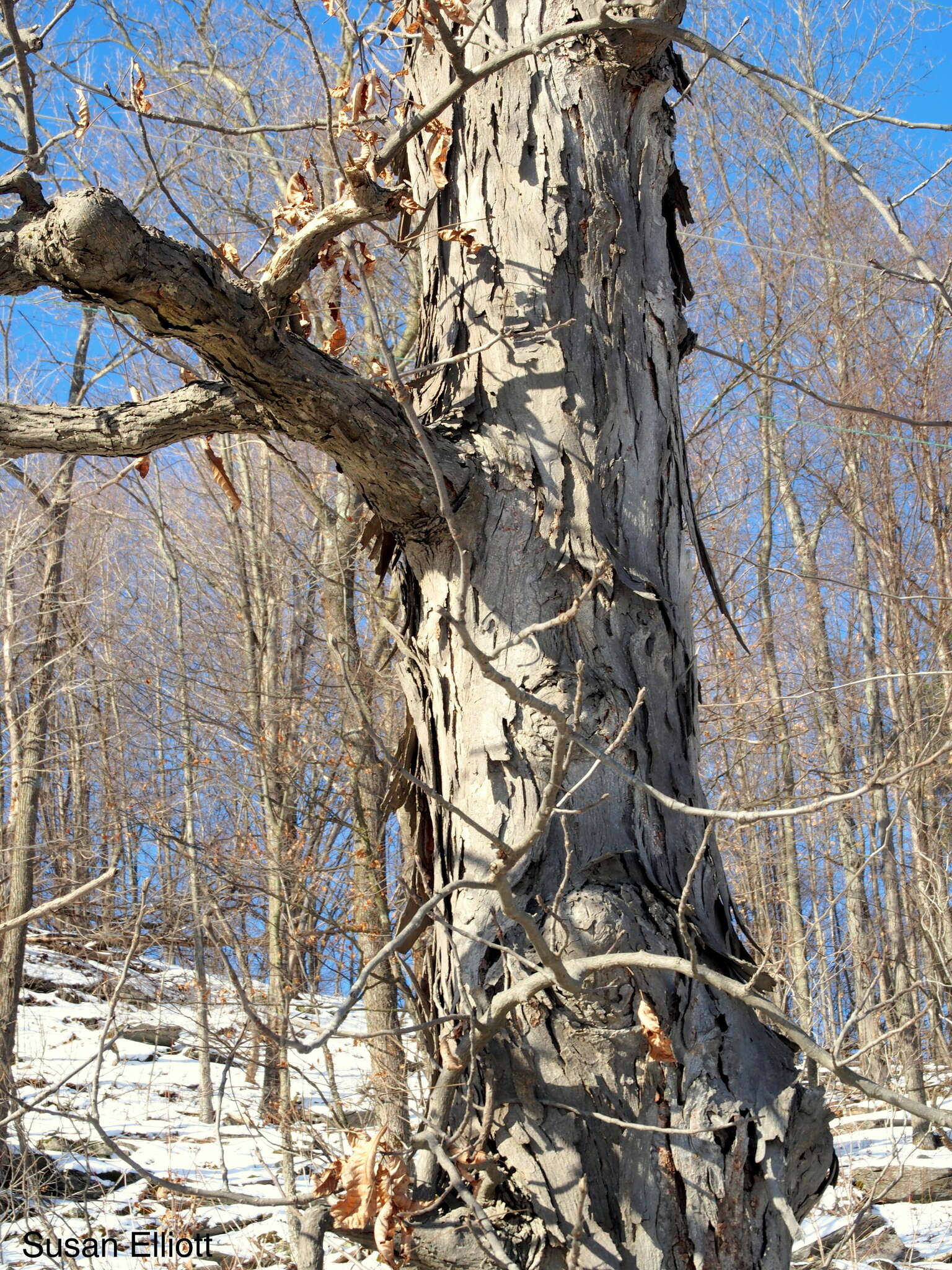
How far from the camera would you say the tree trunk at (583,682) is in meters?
1.60

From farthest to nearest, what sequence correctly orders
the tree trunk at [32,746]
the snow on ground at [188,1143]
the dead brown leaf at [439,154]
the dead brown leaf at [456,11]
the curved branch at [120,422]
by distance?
the tree trunk at [32,746], the snow on ground at [188,1143], the dead brown leaf at [439,154], the dead brown leaf at [456,11], the curved branch at [120,422]

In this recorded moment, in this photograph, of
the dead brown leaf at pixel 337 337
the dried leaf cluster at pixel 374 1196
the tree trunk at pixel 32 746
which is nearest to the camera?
the dried leaf cluster at pixel 374 1196

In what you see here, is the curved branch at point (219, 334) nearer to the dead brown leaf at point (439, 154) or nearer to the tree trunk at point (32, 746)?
the dead brown leaf at point (439, 154)

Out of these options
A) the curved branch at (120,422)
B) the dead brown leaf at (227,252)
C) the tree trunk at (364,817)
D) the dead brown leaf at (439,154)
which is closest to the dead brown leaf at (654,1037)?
the curved branch at (120,422)

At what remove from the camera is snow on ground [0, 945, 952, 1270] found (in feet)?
16.2

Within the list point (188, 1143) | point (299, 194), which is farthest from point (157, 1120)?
point (299, 194)

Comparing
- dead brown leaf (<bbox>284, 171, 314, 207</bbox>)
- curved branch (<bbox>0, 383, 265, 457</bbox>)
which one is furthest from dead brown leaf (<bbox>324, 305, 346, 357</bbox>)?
curved branch (<bbox>0, 383, 265, 457</bbox>)

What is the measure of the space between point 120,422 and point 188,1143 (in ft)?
25.6

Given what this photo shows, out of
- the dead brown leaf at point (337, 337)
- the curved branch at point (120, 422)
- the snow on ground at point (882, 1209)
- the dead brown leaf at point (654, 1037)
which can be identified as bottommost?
the snow on ground at point (882, 1209)

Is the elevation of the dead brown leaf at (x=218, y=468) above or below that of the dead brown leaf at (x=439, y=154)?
below

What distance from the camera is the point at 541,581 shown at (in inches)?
74.5

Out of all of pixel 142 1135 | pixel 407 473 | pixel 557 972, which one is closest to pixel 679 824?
pixel 557 972

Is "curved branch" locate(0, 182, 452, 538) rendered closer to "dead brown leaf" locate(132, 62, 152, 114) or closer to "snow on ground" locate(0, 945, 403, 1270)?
"dead brown leaf" locate(132, 62, 152, 114)

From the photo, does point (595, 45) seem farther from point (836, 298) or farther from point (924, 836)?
point (836, 298)
